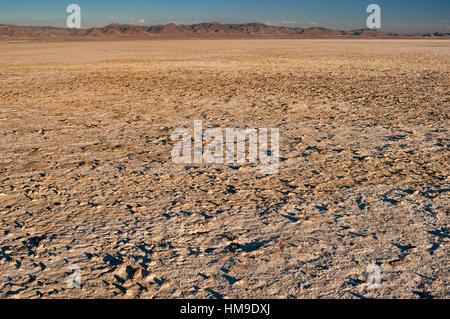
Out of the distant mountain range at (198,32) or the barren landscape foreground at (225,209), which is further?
the distant mountain range at (198,32)

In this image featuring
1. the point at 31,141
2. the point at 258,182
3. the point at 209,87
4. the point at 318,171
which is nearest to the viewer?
the point at 258,182

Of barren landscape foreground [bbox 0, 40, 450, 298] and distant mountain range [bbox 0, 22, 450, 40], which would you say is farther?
distant mountain range [bbox 0, 22, 450, 40]

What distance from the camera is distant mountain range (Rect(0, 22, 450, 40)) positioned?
121562 mm

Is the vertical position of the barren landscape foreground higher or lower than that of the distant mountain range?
lower

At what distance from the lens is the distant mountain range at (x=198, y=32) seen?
121562 millimetres

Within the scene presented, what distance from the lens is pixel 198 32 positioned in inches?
5866

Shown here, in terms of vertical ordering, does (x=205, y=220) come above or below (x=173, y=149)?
below

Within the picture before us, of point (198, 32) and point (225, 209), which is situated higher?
point (198, 32)

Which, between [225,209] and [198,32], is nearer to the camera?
[225,209]

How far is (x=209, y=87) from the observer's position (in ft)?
35.0

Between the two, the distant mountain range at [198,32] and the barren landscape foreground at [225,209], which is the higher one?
the distant mountain range at [198,32]
